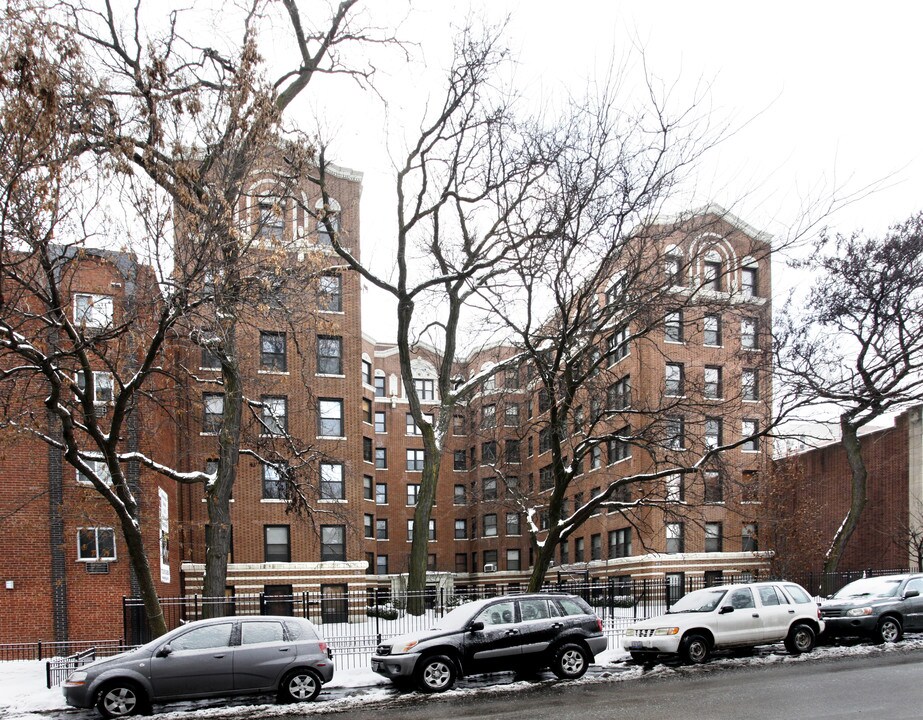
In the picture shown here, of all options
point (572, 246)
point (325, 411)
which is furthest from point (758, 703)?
point (325, 411)

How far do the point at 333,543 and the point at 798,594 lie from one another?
23866mm

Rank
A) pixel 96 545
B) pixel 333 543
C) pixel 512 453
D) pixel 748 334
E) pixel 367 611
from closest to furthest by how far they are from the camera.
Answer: pixel 367 611 → pixel 748 334 → pixel 96 545 → pixel 512 453 → pixel 333 543

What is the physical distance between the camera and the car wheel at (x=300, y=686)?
13.7 meters

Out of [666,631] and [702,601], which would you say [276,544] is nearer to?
[702,601]

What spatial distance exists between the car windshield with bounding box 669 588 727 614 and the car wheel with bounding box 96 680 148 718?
10103mm

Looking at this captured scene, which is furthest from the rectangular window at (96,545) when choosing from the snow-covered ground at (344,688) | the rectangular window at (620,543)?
the rectangular window at (620,543)

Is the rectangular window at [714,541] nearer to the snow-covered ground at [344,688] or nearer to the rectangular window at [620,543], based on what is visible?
the rectangular window at [620,543]

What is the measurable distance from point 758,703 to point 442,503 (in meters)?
50.1

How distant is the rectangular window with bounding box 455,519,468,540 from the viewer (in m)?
61.1

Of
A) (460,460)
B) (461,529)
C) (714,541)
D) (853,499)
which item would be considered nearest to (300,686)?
(853,499)

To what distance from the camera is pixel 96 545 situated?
82.5 ft

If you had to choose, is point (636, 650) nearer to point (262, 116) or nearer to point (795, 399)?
point (795, 399)

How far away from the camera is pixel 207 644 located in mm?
13633

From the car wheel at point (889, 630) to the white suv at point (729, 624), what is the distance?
1.54 m
